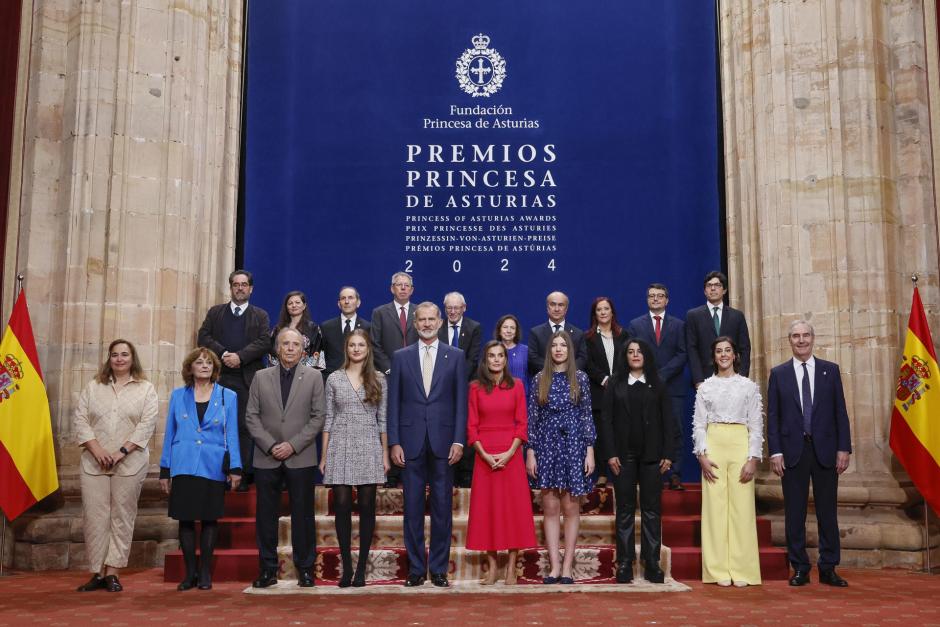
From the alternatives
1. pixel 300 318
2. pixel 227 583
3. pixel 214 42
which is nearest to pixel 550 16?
pixel 214 42

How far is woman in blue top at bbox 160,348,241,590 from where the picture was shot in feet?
18.5

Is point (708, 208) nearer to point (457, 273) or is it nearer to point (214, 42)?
point (457, 273)

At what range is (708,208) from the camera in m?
8.12

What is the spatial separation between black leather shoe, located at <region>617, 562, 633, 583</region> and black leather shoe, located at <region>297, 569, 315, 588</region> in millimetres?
1762

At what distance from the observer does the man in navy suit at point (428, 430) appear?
5.63m

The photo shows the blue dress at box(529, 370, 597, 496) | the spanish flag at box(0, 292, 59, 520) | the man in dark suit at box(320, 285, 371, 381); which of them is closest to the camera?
the blue dress at box(529, 370, 597, 496)

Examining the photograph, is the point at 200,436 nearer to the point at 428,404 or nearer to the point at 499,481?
the point at 428,404

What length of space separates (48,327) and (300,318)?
191 centimetres

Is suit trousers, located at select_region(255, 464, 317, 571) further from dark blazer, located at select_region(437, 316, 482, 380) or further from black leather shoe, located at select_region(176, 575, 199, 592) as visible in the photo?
dark blazer, located at select_region(437, 316, 482, 380)

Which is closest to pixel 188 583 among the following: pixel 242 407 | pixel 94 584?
pixel 94 584

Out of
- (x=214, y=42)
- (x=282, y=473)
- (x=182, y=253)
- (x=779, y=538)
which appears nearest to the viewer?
(x=282, y=473)

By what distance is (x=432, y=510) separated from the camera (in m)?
5.64

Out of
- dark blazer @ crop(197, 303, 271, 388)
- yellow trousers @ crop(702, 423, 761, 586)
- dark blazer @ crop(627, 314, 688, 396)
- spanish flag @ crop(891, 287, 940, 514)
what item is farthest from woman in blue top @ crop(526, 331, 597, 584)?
spanish flag @ crop(891, 287, 940, 514)

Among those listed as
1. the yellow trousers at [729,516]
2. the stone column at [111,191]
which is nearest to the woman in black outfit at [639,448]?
the yellow trousers at [729,516]
